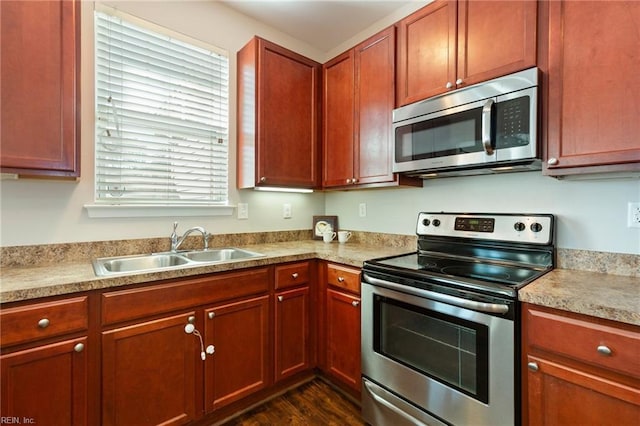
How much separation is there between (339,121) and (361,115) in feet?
0.74

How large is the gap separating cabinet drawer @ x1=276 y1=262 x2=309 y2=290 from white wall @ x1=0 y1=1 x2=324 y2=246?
2.04ft

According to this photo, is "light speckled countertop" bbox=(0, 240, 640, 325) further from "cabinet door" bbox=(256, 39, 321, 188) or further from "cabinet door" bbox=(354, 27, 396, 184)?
"cabinet door" bbox=(354, 27, 396, 184)

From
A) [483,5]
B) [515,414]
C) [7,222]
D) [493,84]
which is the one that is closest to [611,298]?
[515,414]

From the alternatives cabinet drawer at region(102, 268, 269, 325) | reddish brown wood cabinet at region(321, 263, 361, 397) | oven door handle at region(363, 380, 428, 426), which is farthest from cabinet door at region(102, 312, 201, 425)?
oven door handle at region(363, 380, 428, 426)

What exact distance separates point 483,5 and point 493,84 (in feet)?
1.45

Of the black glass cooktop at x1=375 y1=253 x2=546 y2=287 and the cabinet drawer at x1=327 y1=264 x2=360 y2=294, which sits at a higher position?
the black glass cooktop at x1=375 y1=253 x2=546 y2=287

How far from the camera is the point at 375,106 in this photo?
2.07 meters

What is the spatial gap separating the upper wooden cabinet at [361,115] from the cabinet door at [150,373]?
56.7 inches

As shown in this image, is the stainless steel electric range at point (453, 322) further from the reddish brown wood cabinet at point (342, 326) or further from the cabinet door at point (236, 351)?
the cabinet door at point (236, 351)

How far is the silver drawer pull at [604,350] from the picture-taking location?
96cm

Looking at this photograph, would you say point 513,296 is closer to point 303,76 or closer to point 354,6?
point 303,76

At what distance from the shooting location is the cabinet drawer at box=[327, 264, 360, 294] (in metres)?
1.78

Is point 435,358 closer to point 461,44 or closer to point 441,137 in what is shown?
point 441,137

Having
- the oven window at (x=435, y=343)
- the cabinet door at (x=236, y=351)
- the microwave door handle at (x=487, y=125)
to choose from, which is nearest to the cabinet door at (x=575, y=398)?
the oven window at (x=435, y=343)
